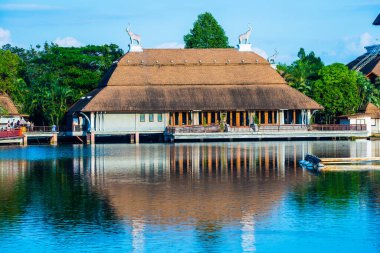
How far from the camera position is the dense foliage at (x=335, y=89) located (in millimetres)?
87062

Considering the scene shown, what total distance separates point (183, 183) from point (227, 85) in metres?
46.1

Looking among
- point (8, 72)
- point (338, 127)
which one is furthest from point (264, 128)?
point (8, 72)

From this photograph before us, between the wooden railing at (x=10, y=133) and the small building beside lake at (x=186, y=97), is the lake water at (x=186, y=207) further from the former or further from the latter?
the small building beside lake at (x=186, y=97)

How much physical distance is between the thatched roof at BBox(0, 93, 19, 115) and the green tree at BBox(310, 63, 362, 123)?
3184 cm

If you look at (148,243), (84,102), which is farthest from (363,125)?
(148,243)

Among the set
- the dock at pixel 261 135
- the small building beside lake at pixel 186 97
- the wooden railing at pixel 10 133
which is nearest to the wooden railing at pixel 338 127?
the dock at pixel 261 135

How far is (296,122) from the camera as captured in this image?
281ft

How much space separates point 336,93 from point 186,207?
57.1 metres

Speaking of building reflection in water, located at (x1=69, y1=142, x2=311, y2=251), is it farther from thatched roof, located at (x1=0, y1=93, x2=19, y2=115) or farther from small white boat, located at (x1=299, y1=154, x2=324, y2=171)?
thatched roof, located at (x1=0, y1=93, x2=19, y2=115)

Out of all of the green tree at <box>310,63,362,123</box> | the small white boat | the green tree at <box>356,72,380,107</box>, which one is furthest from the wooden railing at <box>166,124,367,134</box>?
the small white boat

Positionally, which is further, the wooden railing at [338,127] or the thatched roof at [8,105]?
the thatched roof at [8,105]

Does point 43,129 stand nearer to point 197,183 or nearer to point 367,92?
point 367,92

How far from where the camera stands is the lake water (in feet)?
84.4

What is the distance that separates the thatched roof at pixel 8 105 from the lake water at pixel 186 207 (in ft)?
117
